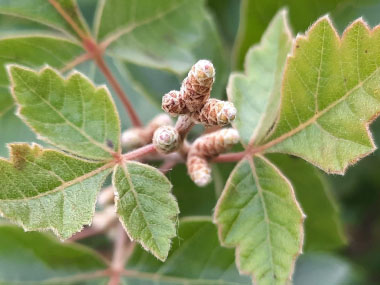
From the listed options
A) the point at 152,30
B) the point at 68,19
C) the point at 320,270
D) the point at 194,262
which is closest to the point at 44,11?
the point at 68,19

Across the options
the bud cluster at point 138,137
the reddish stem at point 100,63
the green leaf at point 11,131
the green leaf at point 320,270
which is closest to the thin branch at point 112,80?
the reddish stem at point 100,63

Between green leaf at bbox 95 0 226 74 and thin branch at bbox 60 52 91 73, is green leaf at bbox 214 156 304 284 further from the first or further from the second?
thin branch at bbox 60 52 91 73

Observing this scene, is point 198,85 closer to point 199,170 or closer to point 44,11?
point 199,170

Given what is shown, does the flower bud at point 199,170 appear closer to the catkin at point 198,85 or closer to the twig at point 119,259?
the catkin at point 198,85

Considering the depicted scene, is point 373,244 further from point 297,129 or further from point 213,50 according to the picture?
point 297,129

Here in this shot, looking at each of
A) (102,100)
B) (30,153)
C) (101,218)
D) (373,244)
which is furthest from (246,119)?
(373,244)

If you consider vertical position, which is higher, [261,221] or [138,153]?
[138,153]

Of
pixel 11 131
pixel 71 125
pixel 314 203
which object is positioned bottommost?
pixel 314 203
